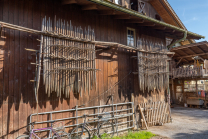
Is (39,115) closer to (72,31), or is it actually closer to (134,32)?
(72,31)

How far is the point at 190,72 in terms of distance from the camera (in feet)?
55.5

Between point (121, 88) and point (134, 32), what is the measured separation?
3.18 meters

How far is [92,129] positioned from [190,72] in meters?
14.5

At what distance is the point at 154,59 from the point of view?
27.3ft

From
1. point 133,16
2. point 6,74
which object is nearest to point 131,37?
point 133,16

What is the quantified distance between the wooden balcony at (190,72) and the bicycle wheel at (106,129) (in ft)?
43.5

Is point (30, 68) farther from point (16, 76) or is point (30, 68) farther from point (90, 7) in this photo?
point (90, 7)

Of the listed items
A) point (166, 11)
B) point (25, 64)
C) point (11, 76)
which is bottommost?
point (11, 76)

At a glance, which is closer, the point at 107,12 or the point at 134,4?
the point at 107,12

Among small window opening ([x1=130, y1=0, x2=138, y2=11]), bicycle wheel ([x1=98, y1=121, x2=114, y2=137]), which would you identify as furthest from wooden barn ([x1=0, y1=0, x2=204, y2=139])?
small window opening ([x1=130, y1=0, x2=138, y2=11])

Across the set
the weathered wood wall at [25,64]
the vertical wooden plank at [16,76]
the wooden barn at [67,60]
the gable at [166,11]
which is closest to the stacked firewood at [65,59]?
the wooden barn at [67,60]

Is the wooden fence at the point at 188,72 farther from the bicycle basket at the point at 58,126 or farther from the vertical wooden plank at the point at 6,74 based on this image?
the vertical wooden plank at the point at 6,74

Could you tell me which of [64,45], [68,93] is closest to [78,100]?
[68,93]

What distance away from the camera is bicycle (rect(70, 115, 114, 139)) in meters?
5.80
